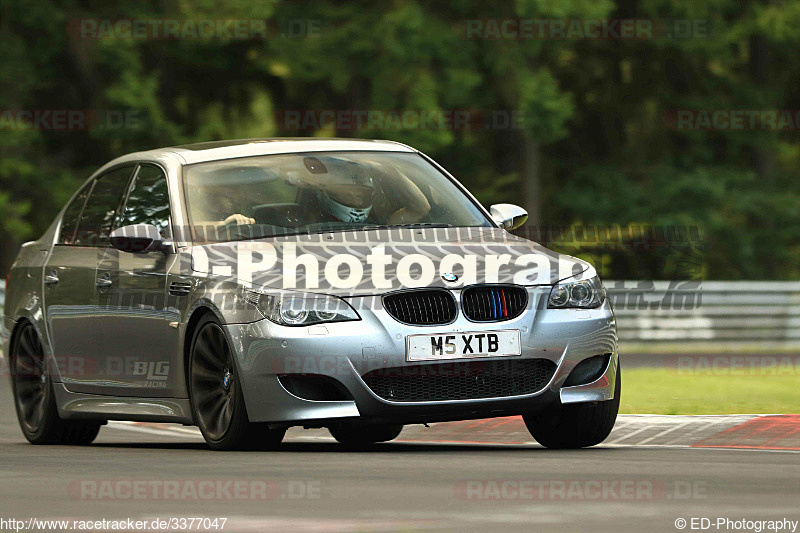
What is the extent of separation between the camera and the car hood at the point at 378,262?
9.21 m

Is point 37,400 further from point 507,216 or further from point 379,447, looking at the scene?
point 507,216

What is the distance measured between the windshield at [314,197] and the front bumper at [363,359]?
1.11 m

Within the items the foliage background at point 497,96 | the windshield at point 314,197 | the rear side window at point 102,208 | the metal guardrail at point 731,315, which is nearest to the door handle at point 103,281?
the rear side window at point 102,208

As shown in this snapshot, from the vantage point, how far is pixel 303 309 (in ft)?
29.9

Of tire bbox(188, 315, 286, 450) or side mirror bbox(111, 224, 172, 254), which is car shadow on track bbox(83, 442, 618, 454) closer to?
tire bbox(188, 315, 286, 450)

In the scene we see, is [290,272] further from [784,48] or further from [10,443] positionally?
[784,48]

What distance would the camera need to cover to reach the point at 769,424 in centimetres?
1095

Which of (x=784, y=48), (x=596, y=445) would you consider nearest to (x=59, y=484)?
(x=596, y=445)

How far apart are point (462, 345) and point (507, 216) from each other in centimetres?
184

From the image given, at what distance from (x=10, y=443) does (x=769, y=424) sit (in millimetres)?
4809

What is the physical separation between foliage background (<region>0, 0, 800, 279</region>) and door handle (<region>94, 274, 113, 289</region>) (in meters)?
19.3

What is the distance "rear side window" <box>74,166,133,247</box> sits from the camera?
1132 cm

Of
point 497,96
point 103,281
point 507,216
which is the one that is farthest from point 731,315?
point 103,281

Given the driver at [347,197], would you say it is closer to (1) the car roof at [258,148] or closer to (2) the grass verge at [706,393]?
(1) the car roof at [258,148]
